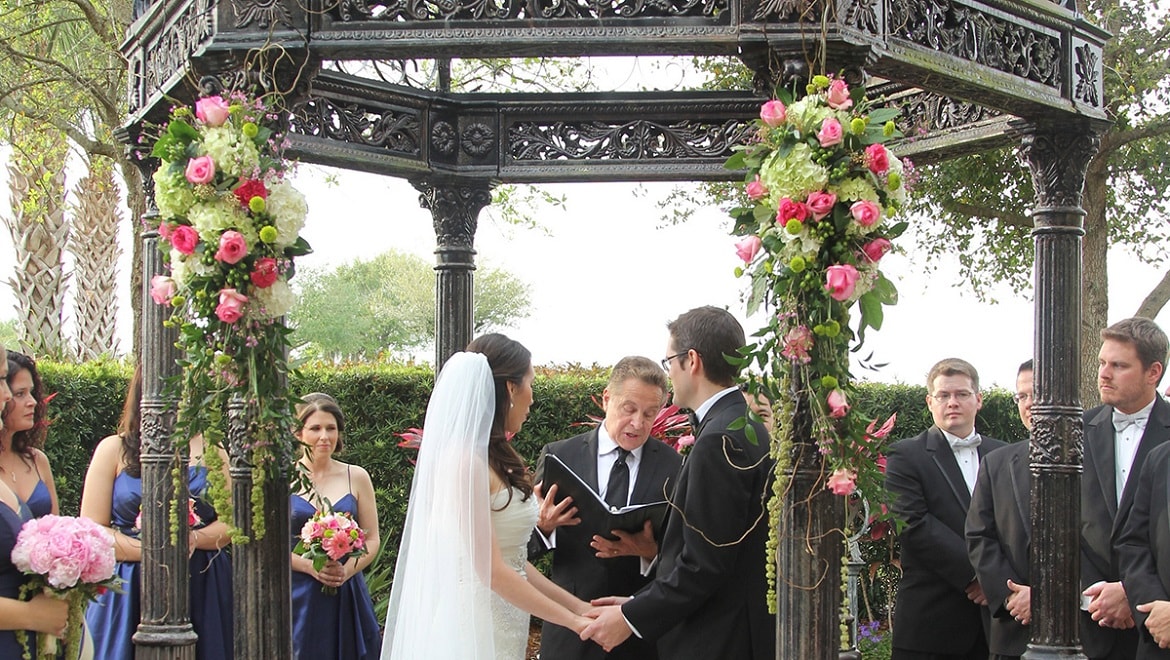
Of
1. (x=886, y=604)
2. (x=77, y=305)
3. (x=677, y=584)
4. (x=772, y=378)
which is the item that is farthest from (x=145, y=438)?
(x=77, y=305)

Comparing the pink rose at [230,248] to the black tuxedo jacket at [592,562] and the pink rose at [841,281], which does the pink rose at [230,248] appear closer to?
the black tuxedo jacket at [592,562]

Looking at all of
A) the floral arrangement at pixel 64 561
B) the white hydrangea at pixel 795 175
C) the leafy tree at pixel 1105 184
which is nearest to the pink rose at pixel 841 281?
the white hydrangea at pixel 795 175

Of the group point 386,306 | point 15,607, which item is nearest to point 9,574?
point 15,607

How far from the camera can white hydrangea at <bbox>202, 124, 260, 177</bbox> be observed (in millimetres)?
4750

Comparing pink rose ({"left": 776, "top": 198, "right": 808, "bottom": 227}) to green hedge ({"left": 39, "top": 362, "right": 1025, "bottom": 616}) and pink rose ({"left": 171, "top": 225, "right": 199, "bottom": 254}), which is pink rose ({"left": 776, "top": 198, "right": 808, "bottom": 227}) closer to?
pink rose ({"left": 171, "top": 225, "right": 199, "bottom": 254})

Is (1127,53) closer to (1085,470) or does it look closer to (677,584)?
(1085,470)

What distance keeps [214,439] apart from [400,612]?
107 cm

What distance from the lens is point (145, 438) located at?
638 cm

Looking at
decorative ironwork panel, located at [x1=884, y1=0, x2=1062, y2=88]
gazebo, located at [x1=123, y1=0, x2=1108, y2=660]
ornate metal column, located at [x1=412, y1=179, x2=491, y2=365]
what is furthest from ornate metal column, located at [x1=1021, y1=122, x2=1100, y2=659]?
ornate metal column, located at [x1=412, y1=179, x2=491, y2=365]

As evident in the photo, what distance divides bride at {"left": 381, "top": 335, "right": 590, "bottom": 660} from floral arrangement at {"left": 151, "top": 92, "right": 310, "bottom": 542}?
626 millimetres

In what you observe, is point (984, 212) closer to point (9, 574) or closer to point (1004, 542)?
point (1004, 542)

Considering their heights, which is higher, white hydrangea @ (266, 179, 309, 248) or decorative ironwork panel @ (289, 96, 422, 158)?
decorative ironwork panel @ (289, 96, 422, 158)

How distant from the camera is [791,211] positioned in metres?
4.45

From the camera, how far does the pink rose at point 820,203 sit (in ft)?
14.4
